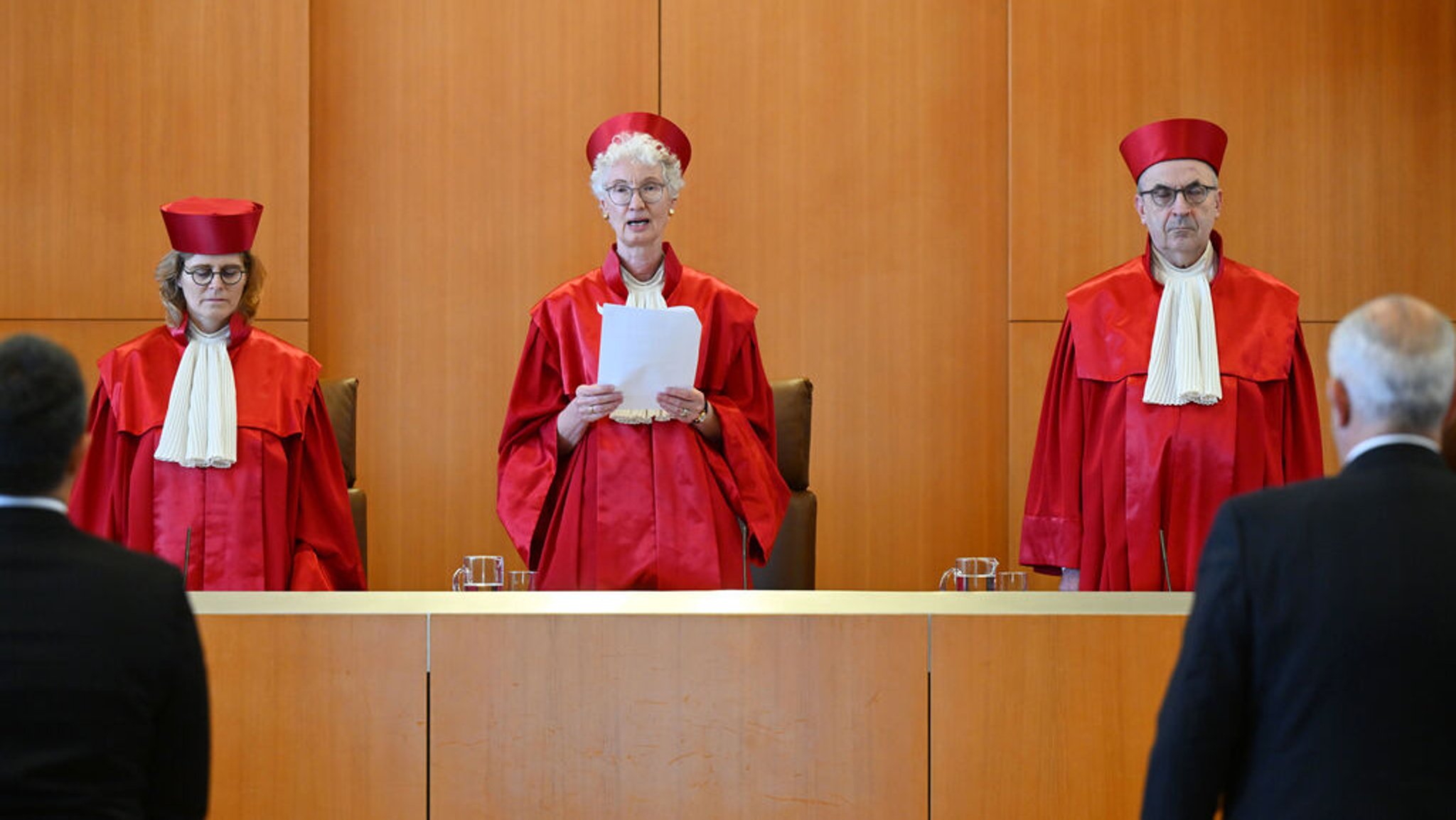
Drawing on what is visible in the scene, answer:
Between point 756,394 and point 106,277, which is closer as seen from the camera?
point 756,394

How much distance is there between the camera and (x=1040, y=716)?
245cm

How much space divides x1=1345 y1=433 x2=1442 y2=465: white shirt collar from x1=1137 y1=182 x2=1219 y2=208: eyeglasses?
6.45 feet

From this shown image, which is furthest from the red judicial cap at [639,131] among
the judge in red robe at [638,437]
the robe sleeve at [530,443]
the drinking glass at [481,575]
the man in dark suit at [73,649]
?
the man in dark suit at [73,649]

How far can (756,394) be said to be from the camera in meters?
3.47

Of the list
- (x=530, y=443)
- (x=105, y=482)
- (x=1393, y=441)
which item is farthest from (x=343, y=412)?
(x=1393, y=441)

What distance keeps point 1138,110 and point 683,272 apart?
206 cm

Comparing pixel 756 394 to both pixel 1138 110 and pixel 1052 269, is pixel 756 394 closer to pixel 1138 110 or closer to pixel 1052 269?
pixel 1052 269

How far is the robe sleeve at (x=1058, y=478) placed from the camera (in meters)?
3.49

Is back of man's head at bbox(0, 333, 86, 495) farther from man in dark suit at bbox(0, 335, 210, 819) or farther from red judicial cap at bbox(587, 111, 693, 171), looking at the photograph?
red judicial cap at bbox(587, 111, 693, 171)

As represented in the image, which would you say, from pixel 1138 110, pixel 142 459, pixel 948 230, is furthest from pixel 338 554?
pixel 1138 110

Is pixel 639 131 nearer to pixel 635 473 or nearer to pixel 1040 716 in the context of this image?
pixel 635 473

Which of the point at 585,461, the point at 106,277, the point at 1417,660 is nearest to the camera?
the point at 1417,660

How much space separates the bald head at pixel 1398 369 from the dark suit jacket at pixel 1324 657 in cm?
3

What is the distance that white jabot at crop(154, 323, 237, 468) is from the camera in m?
3.38
